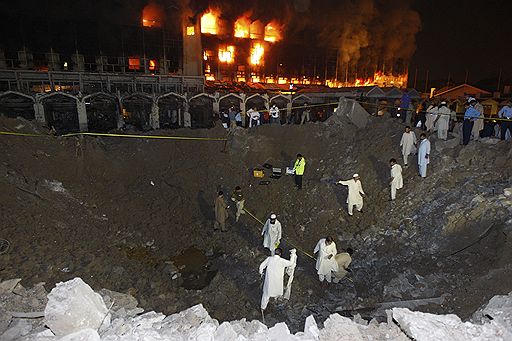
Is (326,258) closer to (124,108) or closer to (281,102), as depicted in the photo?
(281,102)

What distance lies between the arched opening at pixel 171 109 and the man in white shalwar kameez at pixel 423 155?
16837mm

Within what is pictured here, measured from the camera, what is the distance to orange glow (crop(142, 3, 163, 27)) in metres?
43.2

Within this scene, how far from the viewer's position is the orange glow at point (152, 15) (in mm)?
43188

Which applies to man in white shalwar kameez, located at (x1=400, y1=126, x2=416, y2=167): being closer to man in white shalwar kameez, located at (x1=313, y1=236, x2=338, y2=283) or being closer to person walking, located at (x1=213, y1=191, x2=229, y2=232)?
man in white shalwar kameez, located at (x1=313, y1=236, x2=338, y2=283)

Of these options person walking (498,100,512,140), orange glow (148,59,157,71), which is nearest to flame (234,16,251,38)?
orange glow (148,59,157,71)

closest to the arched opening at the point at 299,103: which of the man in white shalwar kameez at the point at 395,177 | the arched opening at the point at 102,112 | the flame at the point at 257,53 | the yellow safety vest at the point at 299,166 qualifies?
the yellow safety vest at the point at 299,166

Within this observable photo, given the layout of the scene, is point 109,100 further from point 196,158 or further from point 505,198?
point 505,198

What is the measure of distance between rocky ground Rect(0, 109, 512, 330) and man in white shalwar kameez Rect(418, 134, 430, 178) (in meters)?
0.39

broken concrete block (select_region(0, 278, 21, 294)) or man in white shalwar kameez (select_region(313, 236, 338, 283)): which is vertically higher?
broken concrete block (select_region(0, 278, 21, 294))

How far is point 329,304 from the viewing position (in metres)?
8.54

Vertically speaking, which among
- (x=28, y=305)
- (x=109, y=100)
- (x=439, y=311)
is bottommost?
(x=439, y=311)

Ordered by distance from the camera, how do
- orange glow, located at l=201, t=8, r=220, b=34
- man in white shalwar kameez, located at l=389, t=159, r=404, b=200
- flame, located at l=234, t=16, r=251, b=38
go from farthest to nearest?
flame, located at l=234, t=16, r=251, b=38 < orange glow, located at l=201, t=8, r=220, b=34 < man in white shalwar kameez, located at l=389, t=159, r=404, b=200

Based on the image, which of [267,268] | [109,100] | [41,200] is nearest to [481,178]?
[267,268]

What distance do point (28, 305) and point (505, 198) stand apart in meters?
12.4
